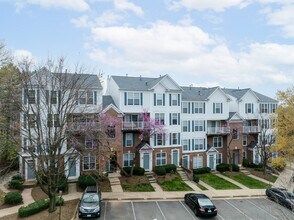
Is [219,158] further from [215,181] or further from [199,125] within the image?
[215,181]

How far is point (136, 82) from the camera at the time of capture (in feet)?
119

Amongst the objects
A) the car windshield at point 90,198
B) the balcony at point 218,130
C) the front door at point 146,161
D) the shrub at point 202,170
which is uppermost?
the balcony at point 218,130

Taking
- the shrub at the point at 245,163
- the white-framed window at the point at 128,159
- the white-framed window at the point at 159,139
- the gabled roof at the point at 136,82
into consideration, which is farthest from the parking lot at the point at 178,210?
the gabled roof at the point at 136,82

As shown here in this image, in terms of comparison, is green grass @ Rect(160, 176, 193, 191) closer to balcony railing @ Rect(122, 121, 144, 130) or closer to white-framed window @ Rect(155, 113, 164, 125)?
balcony railing @ Rect(122, 121, 144, 130)

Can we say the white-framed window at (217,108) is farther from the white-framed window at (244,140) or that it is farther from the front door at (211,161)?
the front door at (211,161)

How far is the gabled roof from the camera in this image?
3441 cm

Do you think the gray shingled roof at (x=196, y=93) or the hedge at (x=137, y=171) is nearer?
the hedge at (x=137, y=171)

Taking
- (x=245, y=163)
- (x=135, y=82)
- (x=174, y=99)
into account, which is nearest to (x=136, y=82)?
(x=135, y=82)

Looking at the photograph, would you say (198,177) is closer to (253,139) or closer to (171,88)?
(171,88)

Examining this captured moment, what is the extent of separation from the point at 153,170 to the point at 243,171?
13062 mm

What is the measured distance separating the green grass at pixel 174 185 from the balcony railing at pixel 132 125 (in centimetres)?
725

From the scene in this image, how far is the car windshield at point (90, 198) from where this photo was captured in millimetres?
21947

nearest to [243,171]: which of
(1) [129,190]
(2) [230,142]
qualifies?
(2) [230,142]

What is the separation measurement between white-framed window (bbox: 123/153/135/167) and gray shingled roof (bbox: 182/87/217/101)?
10.6 m
